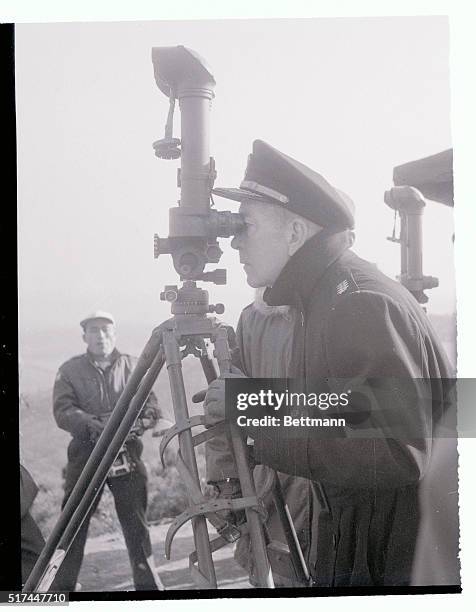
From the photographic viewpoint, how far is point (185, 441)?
338 centimetres

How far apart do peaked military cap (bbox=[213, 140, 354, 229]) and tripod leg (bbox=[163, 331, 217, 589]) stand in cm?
56

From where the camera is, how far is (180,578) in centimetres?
350

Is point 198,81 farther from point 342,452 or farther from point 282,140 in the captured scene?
point 342,452

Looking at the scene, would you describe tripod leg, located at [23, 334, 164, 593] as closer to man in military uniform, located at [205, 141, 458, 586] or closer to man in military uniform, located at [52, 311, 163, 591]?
man in military uniform, located at [52, 311, 163, 591]

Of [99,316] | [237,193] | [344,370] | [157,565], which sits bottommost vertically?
[157,565]

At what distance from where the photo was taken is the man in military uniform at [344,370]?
337 centimetres

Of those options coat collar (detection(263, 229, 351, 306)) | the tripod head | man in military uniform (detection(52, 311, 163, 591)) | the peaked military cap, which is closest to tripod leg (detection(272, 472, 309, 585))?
man in military uniform (detection(52, 311, 163, 591))

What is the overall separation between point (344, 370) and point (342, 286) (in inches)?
11.1

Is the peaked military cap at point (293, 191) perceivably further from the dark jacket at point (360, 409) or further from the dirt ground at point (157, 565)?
the dirt ground at point (157, 565)

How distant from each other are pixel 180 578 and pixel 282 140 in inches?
61.4

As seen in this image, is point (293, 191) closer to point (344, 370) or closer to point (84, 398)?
point (344, 370)

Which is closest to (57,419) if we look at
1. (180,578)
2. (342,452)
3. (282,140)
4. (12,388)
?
(12,388)

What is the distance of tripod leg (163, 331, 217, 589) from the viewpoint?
3375 mm

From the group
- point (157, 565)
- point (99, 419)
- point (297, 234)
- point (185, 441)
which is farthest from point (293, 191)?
point (157, 565)
